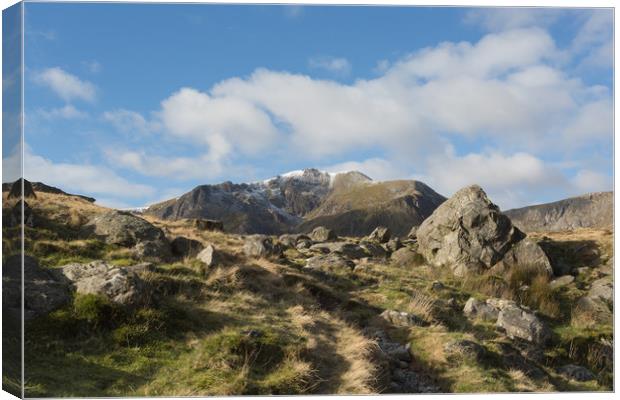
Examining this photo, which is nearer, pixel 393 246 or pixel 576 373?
pixel 576 373

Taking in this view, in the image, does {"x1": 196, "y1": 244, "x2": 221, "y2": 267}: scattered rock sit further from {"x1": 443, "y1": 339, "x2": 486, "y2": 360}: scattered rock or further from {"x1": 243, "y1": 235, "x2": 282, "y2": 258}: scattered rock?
{"x1": 443, "y1": 339, "x2": 486, "y2": 360}: scattered rock

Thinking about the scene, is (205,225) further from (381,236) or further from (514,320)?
(514,320)

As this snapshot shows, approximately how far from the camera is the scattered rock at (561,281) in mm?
25562

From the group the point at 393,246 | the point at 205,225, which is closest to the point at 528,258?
the point at 393,246

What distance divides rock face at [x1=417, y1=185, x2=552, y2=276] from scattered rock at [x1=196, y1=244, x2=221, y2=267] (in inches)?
562

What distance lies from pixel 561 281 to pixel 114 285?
69.7 ft

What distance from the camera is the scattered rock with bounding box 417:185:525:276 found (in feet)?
93.4

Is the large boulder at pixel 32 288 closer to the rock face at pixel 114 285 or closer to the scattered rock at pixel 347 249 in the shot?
the rock face at pixel 114 285

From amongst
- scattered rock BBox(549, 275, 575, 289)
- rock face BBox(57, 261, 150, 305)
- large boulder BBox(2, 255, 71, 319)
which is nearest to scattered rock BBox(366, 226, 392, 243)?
scattered rock BBox(549, 275, 575, 289)

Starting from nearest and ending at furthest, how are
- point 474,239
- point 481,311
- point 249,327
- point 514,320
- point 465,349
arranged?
point 249,327 → point 465,349 → point 514,320 → point 481,311 → point 474,239

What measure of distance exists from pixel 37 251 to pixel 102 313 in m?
5.71

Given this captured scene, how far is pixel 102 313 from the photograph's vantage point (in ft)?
41.0

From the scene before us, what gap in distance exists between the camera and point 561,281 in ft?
85.6

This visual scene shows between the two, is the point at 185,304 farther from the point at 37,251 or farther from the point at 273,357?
the point at 37,251
